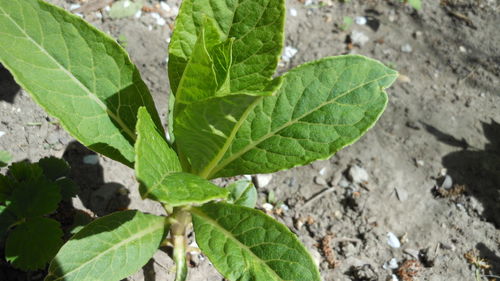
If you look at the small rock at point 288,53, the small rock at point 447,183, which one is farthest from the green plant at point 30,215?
the small rock at point 447,183

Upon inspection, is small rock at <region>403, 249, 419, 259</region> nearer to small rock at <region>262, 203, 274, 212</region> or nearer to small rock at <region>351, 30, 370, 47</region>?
small rock at <region>262, 203, 274, 212</region>

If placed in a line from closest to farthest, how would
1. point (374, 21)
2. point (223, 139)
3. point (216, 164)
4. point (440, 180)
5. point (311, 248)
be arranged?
point (223, 139) < point (216, 164) < point (311, 248) < point (440, 180) < point (374, 21)

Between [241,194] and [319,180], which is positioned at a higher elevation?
[241,194]

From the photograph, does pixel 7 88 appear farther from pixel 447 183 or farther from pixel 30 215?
pixel 447 183

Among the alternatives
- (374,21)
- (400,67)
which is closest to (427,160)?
(400,67)

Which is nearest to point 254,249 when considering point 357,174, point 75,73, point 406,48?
point 75,73

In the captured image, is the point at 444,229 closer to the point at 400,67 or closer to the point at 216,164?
the point at 400,67

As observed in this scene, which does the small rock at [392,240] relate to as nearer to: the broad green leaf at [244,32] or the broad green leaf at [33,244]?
the broad green leaf at [244,32]

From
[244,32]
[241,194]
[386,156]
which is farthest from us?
[386,156]
